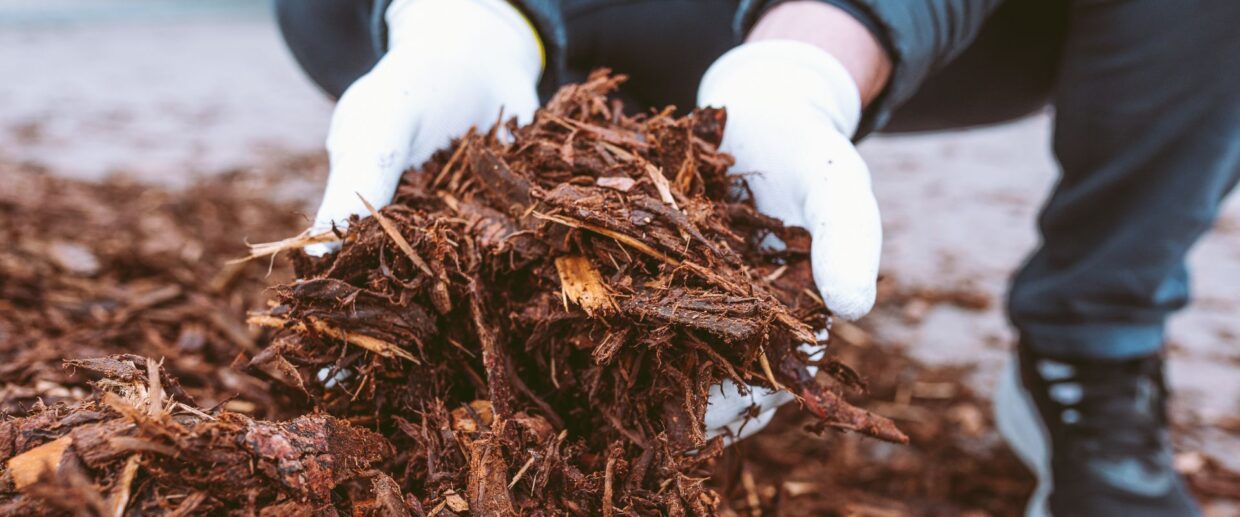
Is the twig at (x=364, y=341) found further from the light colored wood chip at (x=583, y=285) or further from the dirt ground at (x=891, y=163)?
the dirt ground at (x=891, y=163)

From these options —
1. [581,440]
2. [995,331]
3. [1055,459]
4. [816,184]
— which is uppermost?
[816,184]

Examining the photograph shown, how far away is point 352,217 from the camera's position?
1144mm

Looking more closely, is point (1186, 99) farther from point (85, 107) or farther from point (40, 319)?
point (85, 107)

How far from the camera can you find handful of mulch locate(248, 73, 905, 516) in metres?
1.01

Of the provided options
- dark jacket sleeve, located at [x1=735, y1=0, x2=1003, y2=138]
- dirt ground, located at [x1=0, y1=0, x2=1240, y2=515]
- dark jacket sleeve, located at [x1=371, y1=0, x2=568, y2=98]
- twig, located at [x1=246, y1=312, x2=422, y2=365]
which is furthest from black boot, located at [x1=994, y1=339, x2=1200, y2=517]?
twig, located at [x1=246, y1=312, x2=422, y2=365]

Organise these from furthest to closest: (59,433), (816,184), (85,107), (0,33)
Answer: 1. (0,33)
2. (85,107)
3. (816,184)
4. (59,433)

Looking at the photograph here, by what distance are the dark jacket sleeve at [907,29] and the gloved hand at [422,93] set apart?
56 centimetres

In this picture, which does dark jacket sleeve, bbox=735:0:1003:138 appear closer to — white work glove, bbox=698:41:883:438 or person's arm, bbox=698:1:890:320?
person's arm, bbox=698:1:890:320

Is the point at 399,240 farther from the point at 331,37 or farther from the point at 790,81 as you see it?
the point at 331,37

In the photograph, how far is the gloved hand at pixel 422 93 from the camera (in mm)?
1271

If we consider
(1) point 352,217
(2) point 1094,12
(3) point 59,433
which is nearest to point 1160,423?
(2) point 1094,12

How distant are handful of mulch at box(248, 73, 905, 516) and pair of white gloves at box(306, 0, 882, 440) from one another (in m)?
0.08

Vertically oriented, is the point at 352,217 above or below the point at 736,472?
above

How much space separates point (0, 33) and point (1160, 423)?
11.2 m
